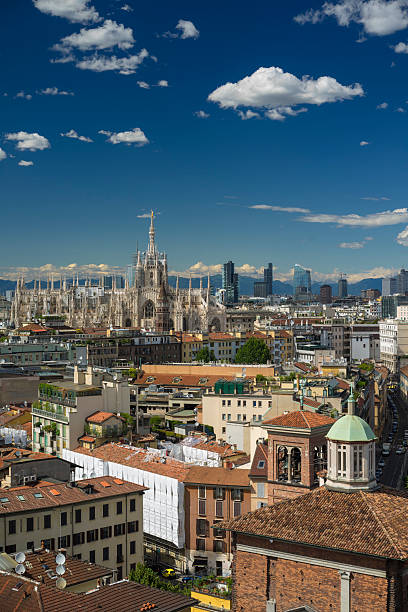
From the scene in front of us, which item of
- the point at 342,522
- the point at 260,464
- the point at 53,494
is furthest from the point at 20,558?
the point at 260,464

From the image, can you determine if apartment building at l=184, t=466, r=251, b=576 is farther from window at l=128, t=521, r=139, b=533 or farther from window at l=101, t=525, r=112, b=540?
window at l=101, t=525, r=112, b=540

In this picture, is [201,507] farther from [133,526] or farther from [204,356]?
[204,356]

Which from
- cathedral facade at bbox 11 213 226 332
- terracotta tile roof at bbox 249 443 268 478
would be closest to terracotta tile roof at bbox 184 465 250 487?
terracotta tile roof at bbox 249 443 268 478

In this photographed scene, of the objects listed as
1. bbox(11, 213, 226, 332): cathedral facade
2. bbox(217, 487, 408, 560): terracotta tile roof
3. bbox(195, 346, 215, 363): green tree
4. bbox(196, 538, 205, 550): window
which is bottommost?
bbox(196, 538, 205, 550): window

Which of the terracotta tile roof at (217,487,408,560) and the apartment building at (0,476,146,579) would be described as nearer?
the terracotta tile roof at (217,487,408,560)

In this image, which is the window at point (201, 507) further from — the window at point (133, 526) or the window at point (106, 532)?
the window at point (106, 532)

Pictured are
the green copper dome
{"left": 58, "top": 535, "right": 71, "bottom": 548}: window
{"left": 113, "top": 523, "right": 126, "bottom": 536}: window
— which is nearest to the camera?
the green copper dome
